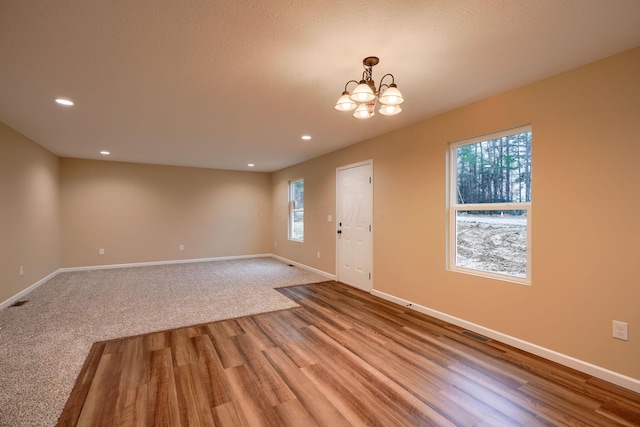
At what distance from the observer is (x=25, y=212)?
427 cm

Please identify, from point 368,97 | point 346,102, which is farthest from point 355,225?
point 368,97

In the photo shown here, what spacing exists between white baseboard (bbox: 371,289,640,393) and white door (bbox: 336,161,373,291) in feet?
4.11

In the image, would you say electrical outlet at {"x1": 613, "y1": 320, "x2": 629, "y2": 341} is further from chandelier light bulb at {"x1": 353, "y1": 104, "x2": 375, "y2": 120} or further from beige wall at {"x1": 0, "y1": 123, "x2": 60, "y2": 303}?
beige wall at {"x1": 0, "y1": 123, "x2": 60, "y2": 303}

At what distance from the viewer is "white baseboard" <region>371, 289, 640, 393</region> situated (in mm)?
2059

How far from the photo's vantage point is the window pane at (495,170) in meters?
2.71

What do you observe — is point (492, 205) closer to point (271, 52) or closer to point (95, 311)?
point (271, 52)

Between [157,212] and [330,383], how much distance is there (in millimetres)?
6150

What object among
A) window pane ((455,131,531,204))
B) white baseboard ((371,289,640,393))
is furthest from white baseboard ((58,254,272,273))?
window pane ((455,131,531,204))

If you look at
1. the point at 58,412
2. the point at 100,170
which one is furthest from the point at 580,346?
the point at 100,170

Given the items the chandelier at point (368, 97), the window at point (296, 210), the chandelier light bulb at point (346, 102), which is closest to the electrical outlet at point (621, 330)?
the chandelier at point (368, 97)

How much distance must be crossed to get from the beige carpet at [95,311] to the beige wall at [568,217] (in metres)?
2.27

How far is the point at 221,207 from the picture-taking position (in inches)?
291

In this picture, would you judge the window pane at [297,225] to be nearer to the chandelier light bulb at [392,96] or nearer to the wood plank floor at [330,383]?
the wood plank floor at [330,383]

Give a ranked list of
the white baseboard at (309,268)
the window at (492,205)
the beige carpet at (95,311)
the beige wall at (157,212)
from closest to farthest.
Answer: the beige carpet at (95,311) → the window at (492,205) → the white baseboard at (309,268) → the beige wall at (157,212)
